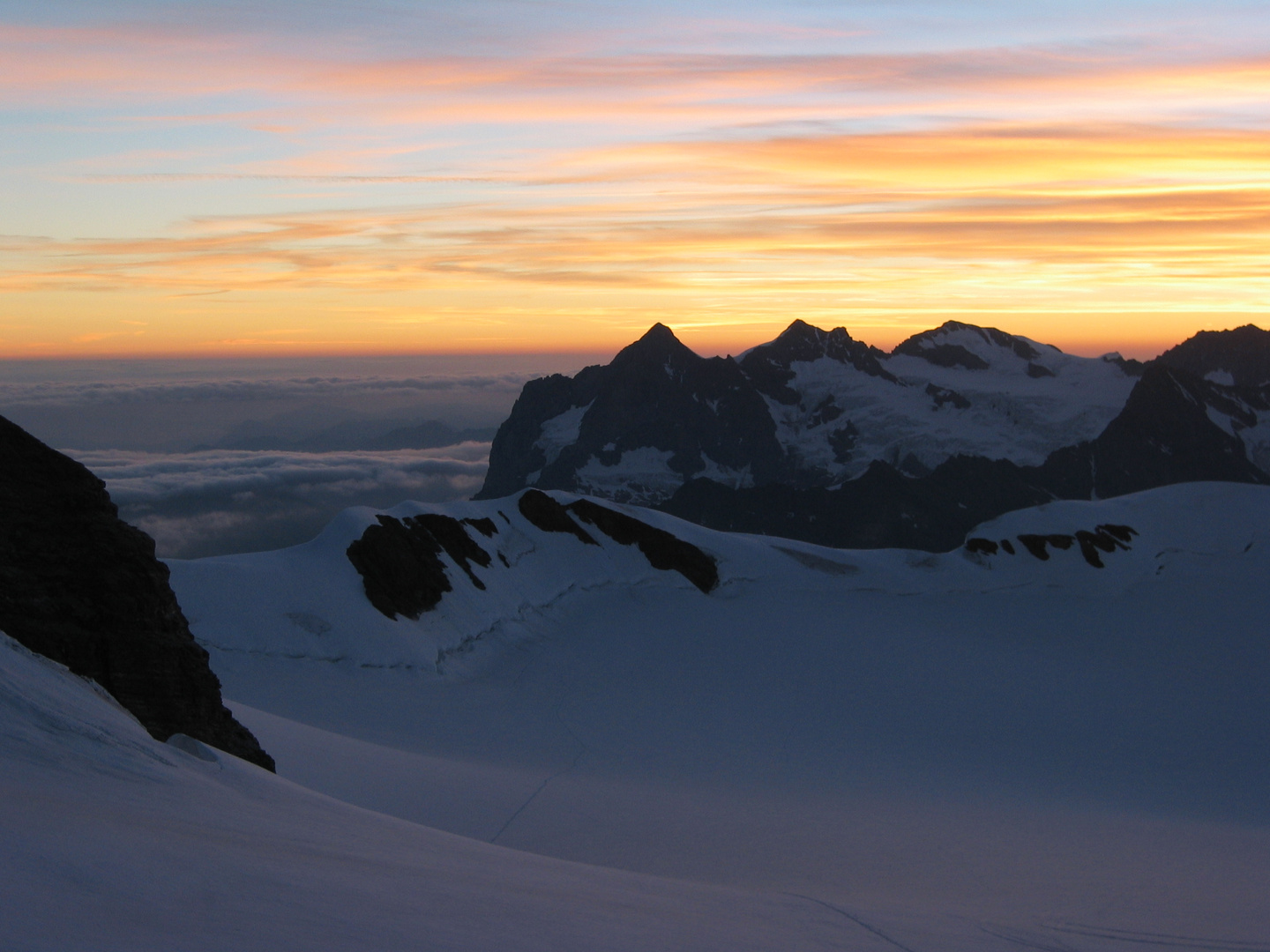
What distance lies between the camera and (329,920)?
8.88 m

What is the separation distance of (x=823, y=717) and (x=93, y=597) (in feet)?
95.8

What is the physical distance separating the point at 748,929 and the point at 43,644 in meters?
11.4

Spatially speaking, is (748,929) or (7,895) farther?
(748,929)

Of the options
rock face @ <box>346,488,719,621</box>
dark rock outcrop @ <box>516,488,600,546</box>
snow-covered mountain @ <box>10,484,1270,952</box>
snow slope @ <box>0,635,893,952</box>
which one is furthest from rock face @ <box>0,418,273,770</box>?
dark rock outcrop @ <box>516,488,600,546</box>

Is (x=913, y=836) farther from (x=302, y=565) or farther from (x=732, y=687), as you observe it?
(x=302, y=565)

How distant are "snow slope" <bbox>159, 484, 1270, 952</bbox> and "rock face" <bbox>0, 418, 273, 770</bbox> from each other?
5.63m

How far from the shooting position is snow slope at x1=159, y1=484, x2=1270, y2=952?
21.9 meters

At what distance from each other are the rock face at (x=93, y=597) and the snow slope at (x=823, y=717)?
563 centimetres

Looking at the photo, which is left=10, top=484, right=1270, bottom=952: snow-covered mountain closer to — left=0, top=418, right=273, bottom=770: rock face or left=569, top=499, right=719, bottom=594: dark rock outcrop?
left=569, top=499, right=719, bottom=594: dark rock outcrop

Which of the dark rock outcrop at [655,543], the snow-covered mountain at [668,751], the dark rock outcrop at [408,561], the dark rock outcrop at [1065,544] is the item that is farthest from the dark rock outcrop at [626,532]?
the dark rock outcrop at [1065,544]

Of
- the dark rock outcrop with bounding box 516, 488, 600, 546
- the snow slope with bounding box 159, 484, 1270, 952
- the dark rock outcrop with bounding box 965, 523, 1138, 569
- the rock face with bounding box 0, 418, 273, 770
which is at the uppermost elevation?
the rock face with bounding box 0, 418, 273, 770

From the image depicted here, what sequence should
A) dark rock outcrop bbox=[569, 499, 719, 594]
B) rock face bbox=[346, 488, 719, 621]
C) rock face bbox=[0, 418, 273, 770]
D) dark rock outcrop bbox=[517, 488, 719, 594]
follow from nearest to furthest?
1. rock face bbox=[0, 418, 273, 770]
2. rock face bbox=[346, 488, 719, 621]
3. dark rock outcrop bbox=[569, 499, 719, 594]
4. dark rock outcrop bbox=[517, 488, 719, 594]

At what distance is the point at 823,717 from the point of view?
131 feet

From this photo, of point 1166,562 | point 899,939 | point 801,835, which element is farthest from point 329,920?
point 1166,562
